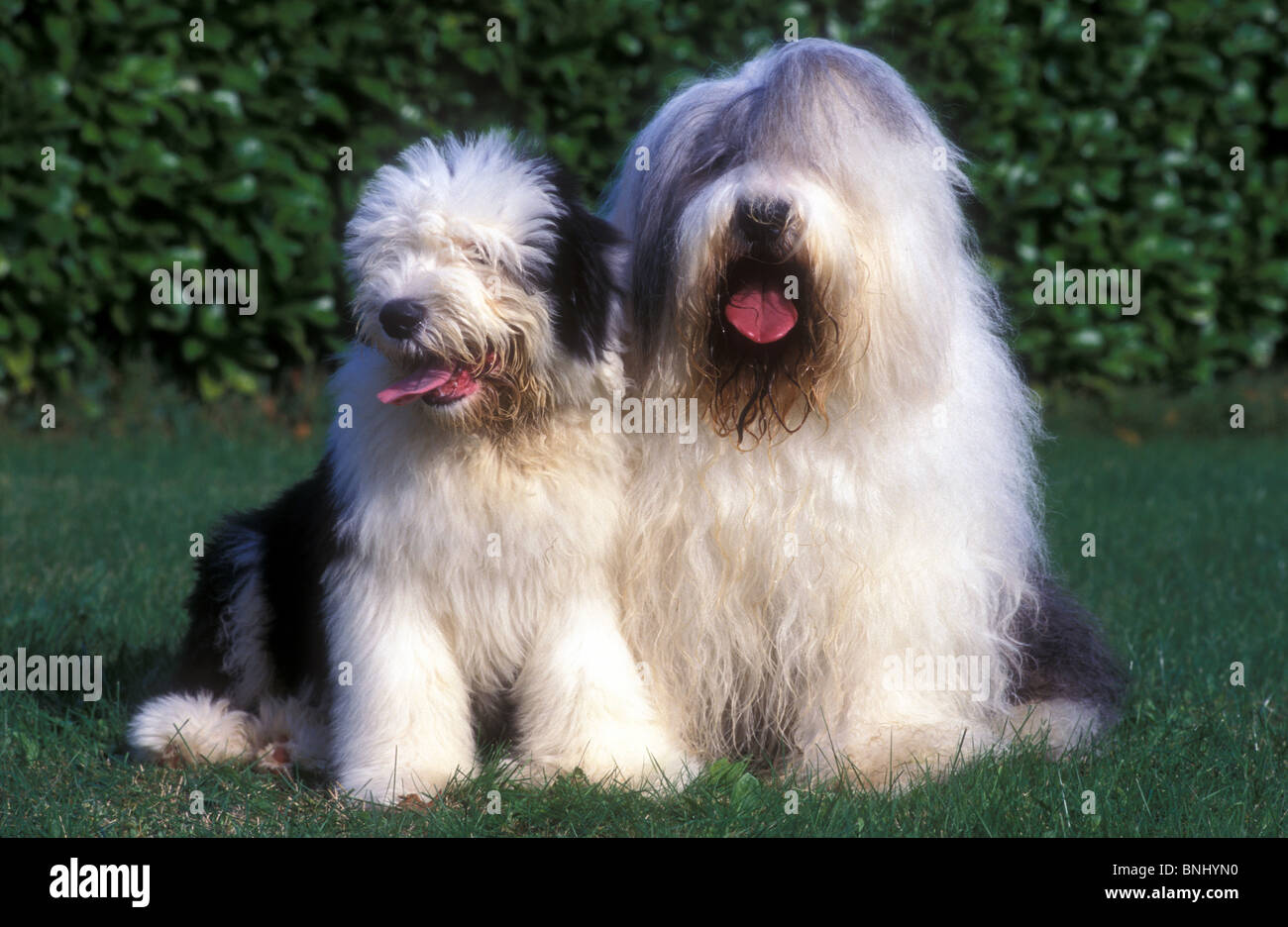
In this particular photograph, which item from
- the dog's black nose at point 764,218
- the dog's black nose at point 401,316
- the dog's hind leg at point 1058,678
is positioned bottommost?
the dog's hind leg at point 1058,678

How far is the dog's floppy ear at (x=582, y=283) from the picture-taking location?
128 inches

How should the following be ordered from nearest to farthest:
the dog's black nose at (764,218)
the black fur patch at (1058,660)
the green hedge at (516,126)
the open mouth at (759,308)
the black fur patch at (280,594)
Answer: the dog's black nose at (764,218) → the open mouth at (759,308) → the black fur patch at (280,594) → the black fur patch at (1058,660) → the green hedge at (516,126)

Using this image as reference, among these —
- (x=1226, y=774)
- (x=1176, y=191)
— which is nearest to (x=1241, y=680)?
(x=1226, y=774)

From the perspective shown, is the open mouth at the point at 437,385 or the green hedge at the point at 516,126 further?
the green hedge at the point at 516,126

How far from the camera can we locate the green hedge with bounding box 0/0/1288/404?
23.9 ft

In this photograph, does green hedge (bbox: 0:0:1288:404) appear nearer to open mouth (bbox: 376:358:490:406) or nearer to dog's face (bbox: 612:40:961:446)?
dog's face (bbox: 612:40:961:446)

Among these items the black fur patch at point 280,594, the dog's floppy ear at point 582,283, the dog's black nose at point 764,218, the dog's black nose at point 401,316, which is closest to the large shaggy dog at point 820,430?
the dog's black nose at point 764,218

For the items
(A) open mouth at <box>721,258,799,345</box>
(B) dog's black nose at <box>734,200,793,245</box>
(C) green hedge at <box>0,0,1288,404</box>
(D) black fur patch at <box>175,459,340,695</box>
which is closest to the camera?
(B) dog's black nose at <box>734,200,793,245</box>

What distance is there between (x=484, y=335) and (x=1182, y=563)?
379 centimetres

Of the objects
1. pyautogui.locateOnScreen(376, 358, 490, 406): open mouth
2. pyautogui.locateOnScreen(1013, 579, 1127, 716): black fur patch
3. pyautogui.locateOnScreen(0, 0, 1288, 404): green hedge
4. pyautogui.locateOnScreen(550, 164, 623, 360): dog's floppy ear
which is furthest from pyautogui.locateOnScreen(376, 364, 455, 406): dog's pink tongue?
pyautogui.locateOnScreen(0, 0, 1288, 404): green hedge

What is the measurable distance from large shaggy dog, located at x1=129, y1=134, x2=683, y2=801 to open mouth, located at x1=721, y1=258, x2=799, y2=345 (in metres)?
0.31

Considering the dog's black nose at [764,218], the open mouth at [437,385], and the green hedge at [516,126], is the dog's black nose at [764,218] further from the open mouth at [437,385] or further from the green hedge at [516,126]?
the green hedge at [516,126]

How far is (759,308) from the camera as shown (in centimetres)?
319

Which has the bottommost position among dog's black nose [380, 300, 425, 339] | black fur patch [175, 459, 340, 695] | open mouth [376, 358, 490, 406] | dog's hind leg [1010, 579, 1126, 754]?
dog's hind leg [1010, 579, 1126, 754]
